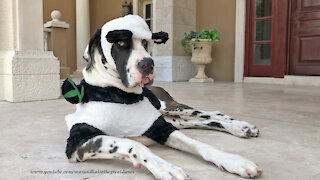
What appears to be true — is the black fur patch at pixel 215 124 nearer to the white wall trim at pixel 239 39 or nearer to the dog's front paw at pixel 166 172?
the dog's front paw at pixel 166 172

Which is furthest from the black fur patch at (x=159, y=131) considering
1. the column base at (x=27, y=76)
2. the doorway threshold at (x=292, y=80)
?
the doorway threshold at (x=292, y=80)

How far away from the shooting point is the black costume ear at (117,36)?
112 centimetres

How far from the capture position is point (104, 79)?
126 cm

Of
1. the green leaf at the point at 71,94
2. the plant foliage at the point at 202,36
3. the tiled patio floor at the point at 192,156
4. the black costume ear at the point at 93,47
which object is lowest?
the tiled patio floor at the point at 192,156

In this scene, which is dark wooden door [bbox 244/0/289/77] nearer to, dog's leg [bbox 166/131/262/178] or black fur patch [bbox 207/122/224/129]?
black fur patch [bbox 207/122/224/129]

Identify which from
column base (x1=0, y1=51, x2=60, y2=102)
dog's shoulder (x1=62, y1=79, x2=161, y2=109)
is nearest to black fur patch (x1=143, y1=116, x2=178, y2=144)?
dog's shoulder (x1=62, y1=79, x2=161, y2=109)

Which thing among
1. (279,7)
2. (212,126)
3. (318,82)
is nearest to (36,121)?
(212,126)

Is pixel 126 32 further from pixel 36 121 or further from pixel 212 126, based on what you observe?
pixel 36 121

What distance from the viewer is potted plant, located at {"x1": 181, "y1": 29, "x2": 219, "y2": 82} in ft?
19.3

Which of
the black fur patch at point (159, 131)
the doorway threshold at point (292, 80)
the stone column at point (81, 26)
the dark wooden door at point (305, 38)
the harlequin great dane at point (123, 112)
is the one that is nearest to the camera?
the harlequin great dane at point (123, 112)

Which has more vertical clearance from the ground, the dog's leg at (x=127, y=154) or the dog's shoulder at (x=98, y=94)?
the dog's shoulder at (x=98, y=94)

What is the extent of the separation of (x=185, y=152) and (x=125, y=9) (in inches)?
334

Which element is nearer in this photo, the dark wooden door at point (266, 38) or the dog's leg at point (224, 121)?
the dog's leg at point (224, 121)

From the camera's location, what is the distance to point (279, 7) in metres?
5.45
